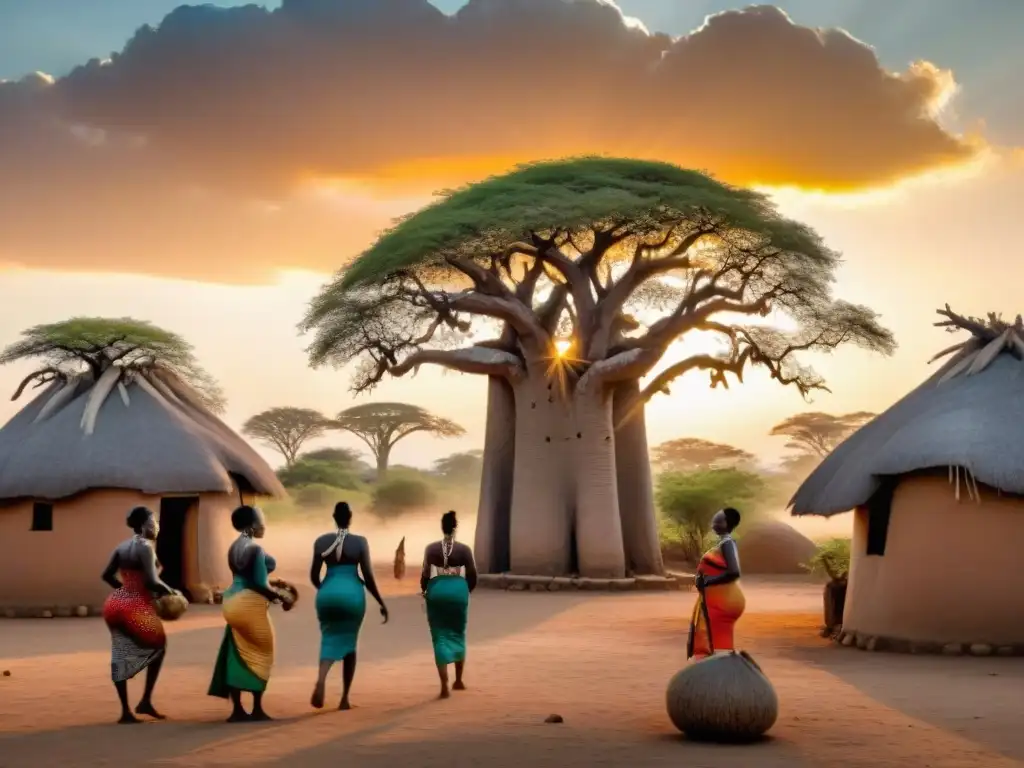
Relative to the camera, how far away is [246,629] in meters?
9.57

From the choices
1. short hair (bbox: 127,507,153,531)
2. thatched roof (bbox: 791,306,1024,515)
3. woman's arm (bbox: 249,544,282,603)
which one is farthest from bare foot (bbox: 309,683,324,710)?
thatched roof (bbox: 791,306,1024,515)

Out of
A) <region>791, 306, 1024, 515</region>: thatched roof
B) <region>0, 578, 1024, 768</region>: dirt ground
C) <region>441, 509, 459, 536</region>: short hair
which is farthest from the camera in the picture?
<region>791, 306, 1024, 515</region>: thatched roof

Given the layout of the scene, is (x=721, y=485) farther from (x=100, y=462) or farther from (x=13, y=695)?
(x=13, y=695)

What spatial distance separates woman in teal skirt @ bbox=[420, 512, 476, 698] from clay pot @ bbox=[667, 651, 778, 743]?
7.66ft

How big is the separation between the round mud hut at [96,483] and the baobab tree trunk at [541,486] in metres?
5.84

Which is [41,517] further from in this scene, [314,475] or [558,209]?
[314,475]

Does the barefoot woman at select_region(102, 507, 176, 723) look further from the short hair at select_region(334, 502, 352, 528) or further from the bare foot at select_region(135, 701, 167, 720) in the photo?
the short hair at select_region(334, 502, 352, 528)

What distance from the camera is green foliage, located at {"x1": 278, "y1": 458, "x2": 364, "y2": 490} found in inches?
2350

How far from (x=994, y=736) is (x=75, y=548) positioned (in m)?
14.5

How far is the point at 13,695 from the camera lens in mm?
11305

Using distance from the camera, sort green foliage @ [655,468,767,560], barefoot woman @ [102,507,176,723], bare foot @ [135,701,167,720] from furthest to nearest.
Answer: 1. green foliage @ [655,468,767,560]
2. bare foot @ [135,701,167,720]
3. barefoot woman @ [102,507,176,723]

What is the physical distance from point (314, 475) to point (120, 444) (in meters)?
39.4

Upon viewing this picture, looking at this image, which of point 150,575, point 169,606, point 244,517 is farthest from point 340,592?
point 150,575

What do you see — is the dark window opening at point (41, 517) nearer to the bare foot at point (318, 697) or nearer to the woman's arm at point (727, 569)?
the bare foot at point (318, 697)
